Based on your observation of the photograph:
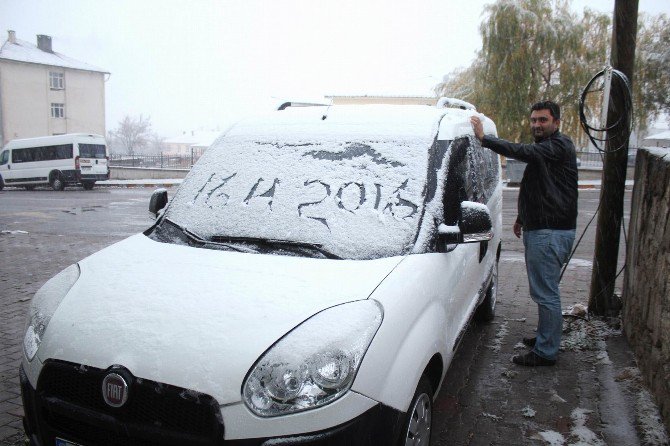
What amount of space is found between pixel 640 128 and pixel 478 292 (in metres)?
26.4

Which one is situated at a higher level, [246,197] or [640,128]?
[640,128]

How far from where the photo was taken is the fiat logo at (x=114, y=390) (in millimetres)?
1935

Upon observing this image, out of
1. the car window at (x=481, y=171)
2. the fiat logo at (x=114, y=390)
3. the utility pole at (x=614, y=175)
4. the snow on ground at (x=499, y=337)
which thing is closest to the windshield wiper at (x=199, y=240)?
the fiat logo at (x=114, y=390)

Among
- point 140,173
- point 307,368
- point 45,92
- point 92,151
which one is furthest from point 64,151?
point 307,368

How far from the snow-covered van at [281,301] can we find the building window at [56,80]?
48530 millimetres

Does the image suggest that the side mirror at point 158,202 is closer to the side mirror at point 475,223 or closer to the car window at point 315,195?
the car window at point 315,195

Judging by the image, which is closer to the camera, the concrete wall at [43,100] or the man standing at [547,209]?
the man standing at [547,209]

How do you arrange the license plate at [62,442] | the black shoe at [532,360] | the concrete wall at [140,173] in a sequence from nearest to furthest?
the license plate at [62,442] < the black shoe at [532,360] < the concrete wall at [140,173]

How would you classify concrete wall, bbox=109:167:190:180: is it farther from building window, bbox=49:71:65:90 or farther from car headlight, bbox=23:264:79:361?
car headlight, bbox=23:264:79:361

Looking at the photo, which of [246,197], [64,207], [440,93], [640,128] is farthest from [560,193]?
[440,93]

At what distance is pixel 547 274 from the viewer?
3998 millimetres

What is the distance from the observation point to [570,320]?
16.7ft

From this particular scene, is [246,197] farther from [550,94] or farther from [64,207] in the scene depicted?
[550,94]

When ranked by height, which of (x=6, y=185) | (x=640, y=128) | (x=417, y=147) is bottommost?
(x=6, y=185)
